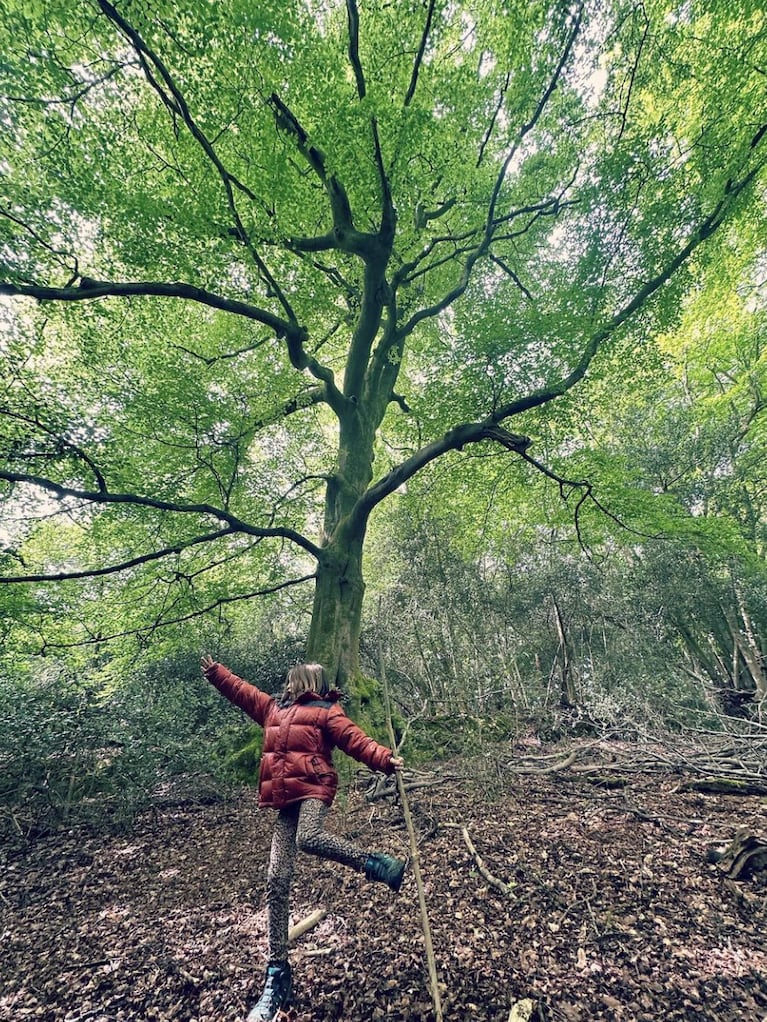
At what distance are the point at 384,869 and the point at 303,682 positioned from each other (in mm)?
1286

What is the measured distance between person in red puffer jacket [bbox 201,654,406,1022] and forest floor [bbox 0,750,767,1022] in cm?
37

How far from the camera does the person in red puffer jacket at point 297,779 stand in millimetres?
2594

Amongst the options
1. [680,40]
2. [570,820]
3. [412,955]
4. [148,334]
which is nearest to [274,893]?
[412,955]

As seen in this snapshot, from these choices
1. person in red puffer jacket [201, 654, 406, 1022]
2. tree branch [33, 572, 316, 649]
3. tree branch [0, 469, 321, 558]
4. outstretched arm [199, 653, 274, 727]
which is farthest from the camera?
tree branch [33, 572, 316, 649]

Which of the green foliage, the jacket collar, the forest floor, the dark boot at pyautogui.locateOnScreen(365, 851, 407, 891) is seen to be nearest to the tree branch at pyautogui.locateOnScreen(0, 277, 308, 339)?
the green foliage

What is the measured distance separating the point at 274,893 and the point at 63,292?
20.3 feet

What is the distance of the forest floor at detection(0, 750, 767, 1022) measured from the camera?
2451 mm

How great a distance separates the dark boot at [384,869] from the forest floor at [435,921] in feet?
2.01

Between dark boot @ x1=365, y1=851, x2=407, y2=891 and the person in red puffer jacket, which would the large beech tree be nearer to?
the person in red puffer jacket

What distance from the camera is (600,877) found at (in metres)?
3.43

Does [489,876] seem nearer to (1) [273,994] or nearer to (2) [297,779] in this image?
(1) [273,994]

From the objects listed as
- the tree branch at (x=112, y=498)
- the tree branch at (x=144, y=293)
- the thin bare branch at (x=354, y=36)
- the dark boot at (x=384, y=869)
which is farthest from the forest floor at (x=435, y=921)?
the thin bare branch at (x=354, y=36)

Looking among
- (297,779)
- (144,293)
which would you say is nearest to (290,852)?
(297,779)

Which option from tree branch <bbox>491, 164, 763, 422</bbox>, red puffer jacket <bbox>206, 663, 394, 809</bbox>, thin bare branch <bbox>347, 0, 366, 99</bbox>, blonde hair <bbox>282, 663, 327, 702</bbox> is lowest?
red puffer jacket <bbox>206, 663, 394, 809</bbox>
